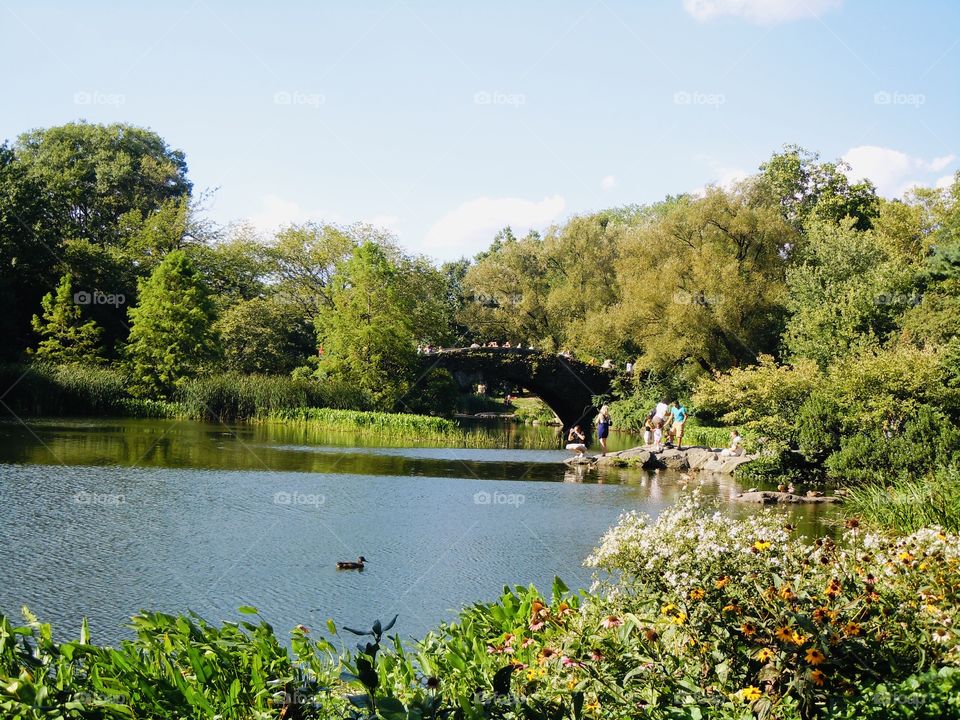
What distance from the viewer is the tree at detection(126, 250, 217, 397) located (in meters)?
32.6

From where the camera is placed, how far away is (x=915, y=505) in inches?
460

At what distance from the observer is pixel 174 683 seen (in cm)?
492

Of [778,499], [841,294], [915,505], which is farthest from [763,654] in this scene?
[841,294]

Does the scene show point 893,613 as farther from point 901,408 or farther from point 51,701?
point 901,408

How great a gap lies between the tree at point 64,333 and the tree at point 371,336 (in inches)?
315

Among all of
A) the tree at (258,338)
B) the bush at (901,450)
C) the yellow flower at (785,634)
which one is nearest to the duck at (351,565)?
the yellow flower at (785,634)

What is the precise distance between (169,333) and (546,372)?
14.1m

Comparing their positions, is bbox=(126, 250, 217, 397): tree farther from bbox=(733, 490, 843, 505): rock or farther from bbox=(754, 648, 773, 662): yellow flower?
bbox=(754, 648, 773, 662): yellow flower

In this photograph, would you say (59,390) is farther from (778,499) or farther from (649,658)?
(649,658)

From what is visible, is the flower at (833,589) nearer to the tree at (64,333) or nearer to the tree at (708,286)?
the tree at (708,286)

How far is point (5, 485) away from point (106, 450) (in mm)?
5385

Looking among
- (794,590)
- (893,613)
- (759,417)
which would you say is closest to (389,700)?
(794,590)

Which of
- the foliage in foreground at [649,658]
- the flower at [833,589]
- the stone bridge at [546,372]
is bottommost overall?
the foliage in foreground at [649,658]

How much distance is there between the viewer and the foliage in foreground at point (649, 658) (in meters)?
4.57
